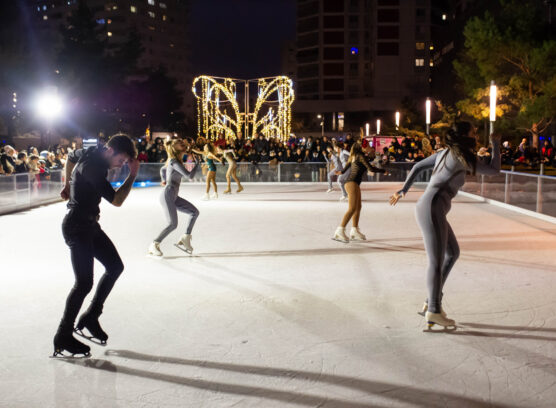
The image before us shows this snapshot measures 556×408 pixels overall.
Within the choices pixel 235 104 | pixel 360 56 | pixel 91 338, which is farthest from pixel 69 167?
pixel 360 56

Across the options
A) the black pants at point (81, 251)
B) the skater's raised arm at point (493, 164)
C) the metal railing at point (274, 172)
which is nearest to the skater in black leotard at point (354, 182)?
the skater's raised arm at point (493, 164)

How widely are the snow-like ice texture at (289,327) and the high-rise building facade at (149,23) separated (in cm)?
12943

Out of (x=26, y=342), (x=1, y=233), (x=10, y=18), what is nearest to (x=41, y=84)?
(x=10, y=18)

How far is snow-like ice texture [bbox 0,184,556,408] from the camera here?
13.6 ft

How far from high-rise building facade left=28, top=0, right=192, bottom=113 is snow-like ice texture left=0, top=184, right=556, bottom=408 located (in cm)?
12943

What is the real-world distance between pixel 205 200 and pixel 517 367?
15903 millimetres

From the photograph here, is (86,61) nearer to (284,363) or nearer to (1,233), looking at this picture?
(1,233)

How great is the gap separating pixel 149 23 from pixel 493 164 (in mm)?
153718

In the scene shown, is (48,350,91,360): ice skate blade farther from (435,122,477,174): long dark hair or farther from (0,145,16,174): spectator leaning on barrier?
(0,145,16,174): spectator leaning on barrier

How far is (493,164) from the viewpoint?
222 inches

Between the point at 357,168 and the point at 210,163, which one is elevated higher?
the point at 357,168

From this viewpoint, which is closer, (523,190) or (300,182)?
(523,190)

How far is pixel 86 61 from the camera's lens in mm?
54594

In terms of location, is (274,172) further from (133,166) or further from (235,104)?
(133,166)
